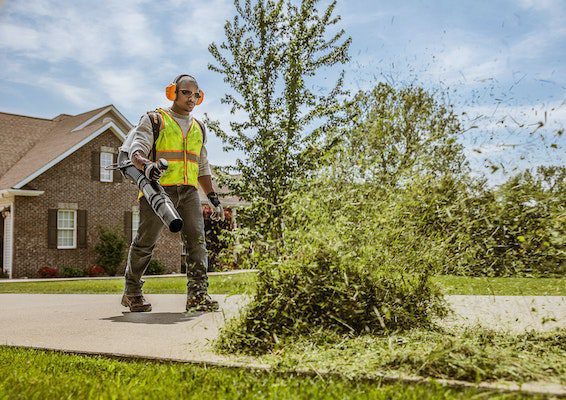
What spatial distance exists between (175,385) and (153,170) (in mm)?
2920

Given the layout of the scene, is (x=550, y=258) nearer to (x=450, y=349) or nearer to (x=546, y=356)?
(x=546, y=356)

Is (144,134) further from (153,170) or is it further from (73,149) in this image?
(73,149)

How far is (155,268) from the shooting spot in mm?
26078

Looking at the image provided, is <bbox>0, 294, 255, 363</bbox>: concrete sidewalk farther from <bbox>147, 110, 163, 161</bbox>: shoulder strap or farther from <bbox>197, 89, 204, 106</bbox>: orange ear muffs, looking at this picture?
<bbox>197, 89, 204, 106</bbox>: orange ear muffs

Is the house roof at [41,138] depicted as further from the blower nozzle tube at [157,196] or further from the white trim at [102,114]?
the blower nozzle tube at [157,196]

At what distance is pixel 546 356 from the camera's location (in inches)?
127

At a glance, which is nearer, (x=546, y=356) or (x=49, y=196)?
(x=546, y=356)

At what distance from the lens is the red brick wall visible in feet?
75.8

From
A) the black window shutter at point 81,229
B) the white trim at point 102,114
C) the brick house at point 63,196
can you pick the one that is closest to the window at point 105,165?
the brick house at point 63,196

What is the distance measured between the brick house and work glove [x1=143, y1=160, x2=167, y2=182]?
62.9ft

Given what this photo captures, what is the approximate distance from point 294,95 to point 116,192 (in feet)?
45.8

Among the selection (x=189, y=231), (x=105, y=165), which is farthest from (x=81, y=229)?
(x=189, y=231)

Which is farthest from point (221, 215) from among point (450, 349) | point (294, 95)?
point (294, 95)

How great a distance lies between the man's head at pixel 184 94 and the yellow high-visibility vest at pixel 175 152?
0.17m
